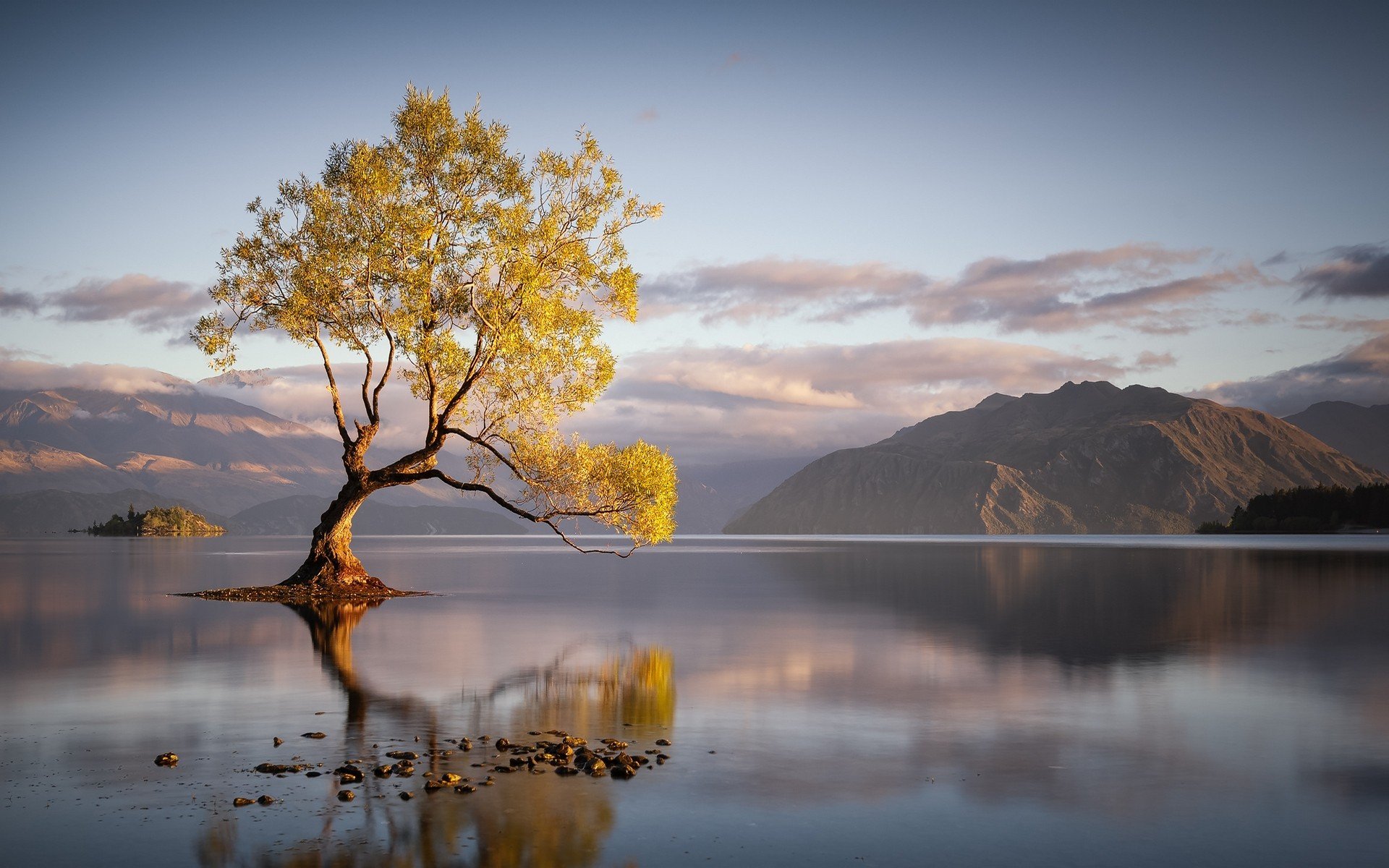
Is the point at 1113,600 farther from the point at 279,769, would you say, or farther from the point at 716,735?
the point at 279,769

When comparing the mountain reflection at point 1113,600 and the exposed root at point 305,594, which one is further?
the exposed root at point 305,594

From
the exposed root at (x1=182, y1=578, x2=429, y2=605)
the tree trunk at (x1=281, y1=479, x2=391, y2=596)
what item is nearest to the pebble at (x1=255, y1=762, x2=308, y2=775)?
the tree trunk at (x1=281, y1=479, x2=391, y2=596)

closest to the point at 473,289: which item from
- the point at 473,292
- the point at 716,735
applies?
the point at 473,292

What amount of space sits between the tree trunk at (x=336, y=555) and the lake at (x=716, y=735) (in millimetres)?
7099

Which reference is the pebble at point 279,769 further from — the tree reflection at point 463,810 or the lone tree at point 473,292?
the lone tree at point 473,292

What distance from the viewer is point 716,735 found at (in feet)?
65.2

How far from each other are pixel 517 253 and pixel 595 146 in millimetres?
6722

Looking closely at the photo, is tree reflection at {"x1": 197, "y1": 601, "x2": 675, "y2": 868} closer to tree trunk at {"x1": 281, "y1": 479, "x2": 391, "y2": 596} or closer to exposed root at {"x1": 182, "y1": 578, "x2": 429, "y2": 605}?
tree trunk at {"x1": 281, "y1": 479, "x2": 391, "y2": 596}

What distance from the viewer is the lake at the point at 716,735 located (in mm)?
A: 13070

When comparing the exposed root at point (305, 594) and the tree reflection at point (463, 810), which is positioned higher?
the tree reflection at point (463, 810)

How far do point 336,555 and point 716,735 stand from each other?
4239cm

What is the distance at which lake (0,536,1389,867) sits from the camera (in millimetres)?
13070

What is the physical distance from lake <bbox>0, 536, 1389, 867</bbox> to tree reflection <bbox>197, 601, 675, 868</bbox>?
0.21 feet

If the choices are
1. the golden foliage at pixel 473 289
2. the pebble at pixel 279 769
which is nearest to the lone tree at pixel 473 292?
the golden foliage at pixel 473 289
